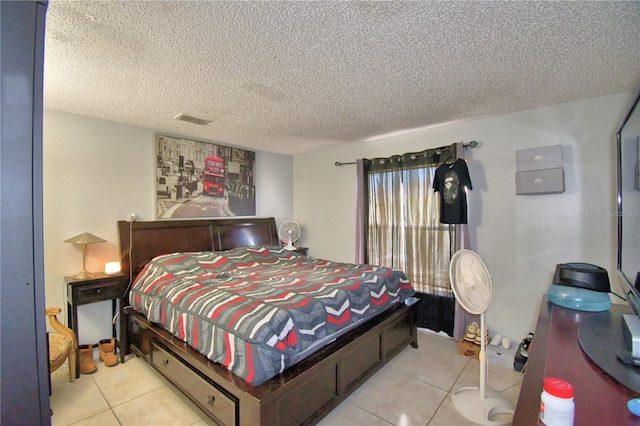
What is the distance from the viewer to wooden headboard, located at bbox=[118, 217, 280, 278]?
311cm

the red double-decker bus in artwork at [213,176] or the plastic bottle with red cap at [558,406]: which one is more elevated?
the red double-decker bus in artwork at [213,176]

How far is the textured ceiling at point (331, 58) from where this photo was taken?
1.46m

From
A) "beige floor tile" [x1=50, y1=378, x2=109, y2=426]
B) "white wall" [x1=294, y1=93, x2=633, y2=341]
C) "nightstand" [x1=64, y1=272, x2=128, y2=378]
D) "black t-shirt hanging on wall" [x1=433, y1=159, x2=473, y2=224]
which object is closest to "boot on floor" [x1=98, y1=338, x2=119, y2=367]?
"nightstand" [x1=64, y1=272, x2=128, y2=378]

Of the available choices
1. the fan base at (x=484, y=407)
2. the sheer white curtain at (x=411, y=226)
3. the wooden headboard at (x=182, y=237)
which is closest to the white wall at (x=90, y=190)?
the wooden headboard at (x=182, y=237)

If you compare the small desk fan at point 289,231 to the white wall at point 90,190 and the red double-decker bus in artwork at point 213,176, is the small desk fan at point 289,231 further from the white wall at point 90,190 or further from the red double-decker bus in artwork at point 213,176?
the white wall at point 90,190

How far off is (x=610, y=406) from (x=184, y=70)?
261 centimetres

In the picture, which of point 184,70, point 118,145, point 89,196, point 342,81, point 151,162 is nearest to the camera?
point 184,70

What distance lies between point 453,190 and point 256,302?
2305mm

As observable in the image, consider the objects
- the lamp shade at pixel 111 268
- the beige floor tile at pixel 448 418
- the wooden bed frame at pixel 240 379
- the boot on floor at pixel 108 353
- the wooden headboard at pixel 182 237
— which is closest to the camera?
→ the wooden bed frame at pixel 240 379

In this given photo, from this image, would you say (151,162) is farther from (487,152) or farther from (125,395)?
(487,152)

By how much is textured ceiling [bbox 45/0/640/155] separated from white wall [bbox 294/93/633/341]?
8.6 inches

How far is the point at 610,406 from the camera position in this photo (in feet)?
2.63

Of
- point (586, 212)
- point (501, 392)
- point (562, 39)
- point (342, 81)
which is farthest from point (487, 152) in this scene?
point (501, 392)

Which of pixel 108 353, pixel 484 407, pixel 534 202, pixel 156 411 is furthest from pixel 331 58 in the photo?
pixel 108 353
